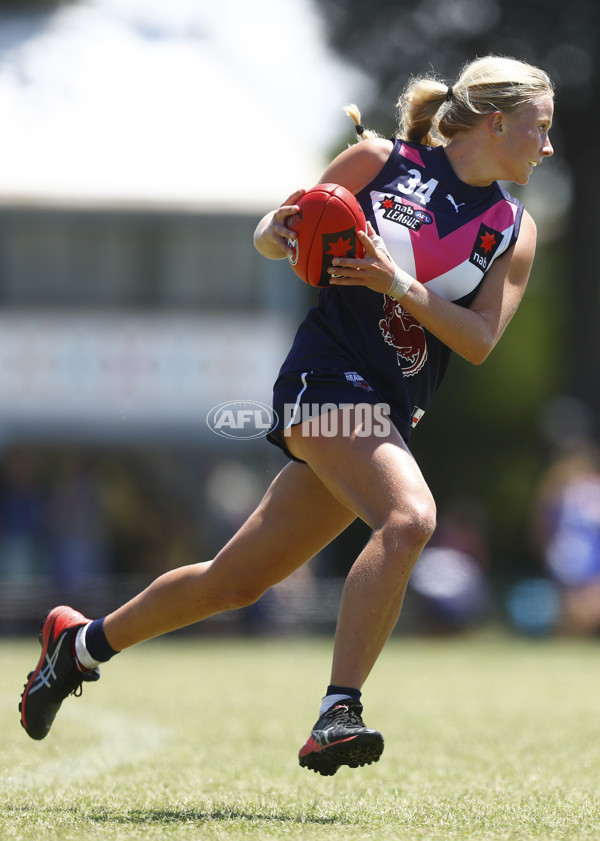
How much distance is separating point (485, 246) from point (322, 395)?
72cm

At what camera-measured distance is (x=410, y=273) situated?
4180 millimetres

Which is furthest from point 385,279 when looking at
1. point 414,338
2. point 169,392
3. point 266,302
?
point 266,302

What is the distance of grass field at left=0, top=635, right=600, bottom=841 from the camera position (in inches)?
147

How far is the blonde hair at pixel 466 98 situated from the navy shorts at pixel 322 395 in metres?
0.92

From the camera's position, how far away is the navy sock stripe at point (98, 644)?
447cm

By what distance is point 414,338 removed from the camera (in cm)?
424

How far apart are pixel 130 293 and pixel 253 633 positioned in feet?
21.3

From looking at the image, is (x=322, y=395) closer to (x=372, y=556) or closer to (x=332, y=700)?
(x=372, y=556)

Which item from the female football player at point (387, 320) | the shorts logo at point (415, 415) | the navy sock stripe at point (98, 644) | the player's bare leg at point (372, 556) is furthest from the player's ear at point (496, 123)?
the navy sock stripe at point (98, 644)

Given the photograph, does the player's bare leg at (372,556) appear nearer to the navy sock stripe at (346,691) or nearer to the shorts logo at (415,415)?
the navy sock stripe at (346,691)

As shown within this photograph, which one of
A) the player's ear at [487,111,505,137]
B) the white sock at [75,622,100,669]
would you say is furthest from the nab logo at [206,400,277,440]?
the player's ear at [487,111,505,137]

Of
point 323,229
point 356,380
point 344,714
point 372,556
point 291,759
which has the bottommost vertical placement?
point 291,759

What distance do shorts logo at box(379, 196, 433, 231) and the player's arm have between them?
0.66 feet

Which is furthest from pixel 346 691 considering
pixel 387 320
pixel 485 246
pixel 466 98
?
pixel 466 98
